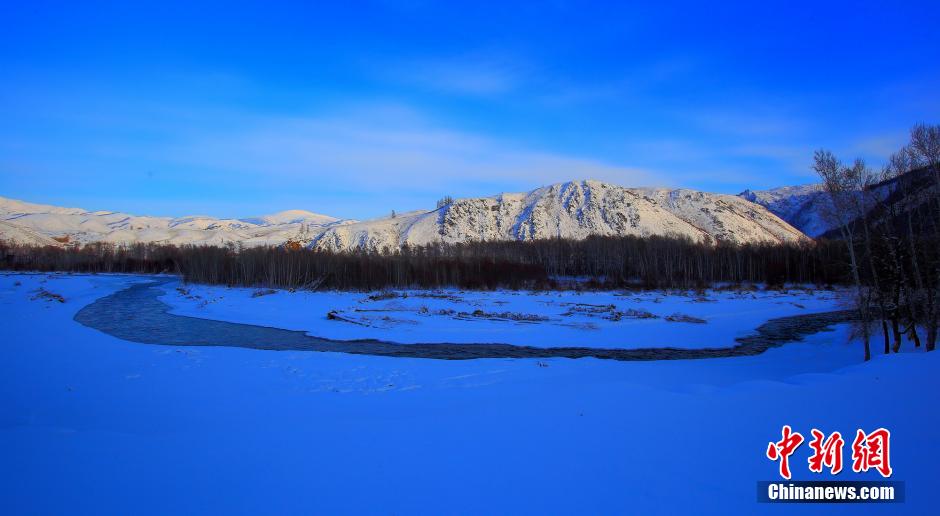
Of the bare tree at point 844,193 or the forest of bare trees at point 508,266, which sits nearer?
the bare tree at point 844,193

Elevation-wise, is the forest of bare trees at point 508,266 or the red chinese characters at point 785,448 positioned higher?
the forest of bare trees at point 508,266

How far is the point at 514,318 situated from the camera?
29500 millimetres

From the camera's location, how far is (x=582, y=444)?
6.47 meters

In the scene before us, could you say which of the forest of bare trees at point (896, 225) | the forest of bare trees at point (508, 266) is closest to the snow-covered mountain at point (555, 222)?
the forest of bare trees at point (508, 266)

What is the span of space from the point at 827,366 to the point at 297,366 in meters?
16.4

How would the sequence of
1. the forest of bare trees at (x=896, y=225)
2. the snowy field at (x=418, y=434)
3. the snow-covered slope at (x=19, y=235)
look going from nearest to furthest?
the snowy field at (x=418, y=434), the forest of bare trees at (x=896, y=225), the snow-covered slope at (x=19, y=235)

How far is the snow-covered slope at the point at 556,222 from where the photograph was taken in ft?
519

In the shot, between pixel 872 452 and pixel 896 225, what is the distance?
1607 centimetres

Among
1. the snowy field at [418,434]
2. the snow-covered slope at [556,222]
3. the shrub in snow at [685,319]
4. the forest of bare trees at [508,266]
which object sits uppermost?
the snow-covered slope at [556,222]

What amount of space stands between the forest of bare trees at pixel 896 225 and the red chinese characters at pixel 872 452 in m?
11.8

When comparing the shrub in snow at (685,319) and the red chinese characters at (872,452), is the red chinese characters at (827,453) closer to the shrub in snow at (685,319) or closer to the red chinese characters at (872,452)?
the red chinese characters at (872,452)

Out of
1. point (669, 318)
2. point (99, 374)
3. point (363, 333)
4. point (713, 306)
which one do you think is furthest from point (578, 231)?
point (99, 374)

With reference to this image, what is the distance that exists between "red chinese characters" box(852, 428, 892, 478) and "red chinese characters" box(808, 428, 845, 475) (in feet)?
0.49

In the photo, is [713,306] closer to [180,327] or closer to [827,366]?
[827,366]
